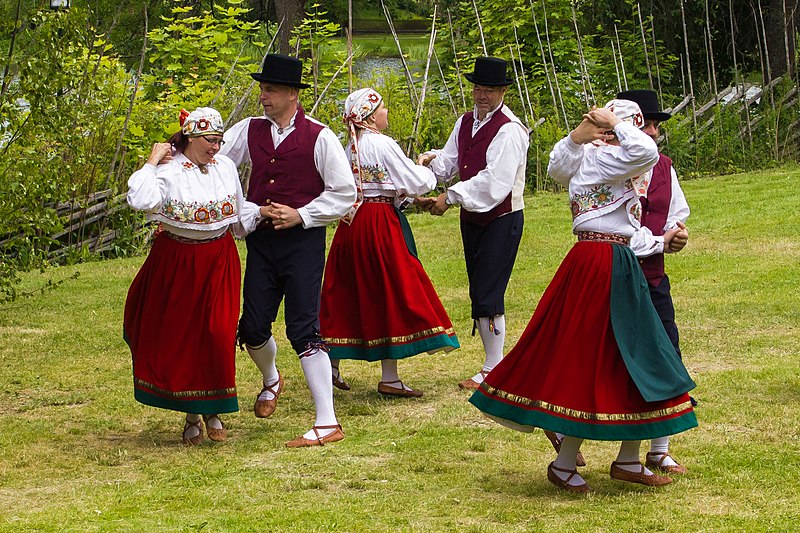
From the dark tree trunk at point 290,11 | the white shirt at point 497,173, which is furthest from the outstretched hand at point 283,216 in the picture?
the dark tree trunk at point 290,11

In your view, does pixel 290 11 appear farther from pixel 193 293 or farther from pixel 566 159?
pixel 566 159

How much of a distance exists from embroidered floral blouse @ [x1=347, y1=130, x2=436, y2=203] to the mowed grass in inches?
44.1

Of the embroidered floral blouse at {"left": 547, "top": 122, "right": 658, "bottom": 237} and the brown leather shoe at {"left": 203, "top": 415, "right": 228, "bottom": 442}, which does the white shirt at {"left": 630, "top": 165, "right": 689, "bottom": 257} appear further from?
the brown leather shoe at {"left": 203, "top": 415, "right": 228, "bottom": 442}

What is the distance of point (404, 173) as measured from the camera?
693 cm

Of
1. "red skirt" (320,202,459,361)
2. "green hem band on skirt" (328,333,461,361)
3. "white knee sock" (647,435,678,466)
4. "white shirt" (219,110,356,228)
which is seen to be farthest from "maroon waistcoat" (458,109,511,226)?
"white knee sock" (647,435,678,466)

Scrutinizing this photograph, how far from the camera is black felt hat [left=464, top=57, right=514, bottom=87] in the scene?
695 centimetres

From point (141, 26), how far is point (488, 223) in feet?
58.6

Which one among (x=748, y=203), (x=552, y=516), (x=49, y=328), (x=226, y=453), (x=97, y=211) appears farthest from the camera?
(x=748, y=203)

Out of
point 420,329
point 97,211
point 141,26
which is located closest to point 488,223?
point 420,329

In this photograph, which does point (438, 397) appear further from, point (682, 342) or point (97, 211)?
point (97, 211)

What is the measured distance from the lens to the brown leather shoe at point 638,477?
506 cm

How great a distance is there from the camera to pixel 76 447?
6059 mm

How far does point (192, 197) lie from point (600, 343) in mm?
1983

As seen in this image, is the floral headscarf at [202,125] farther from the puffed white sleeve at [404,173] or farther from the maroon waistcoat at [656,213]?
the maroon waistcoat at [656,213]
